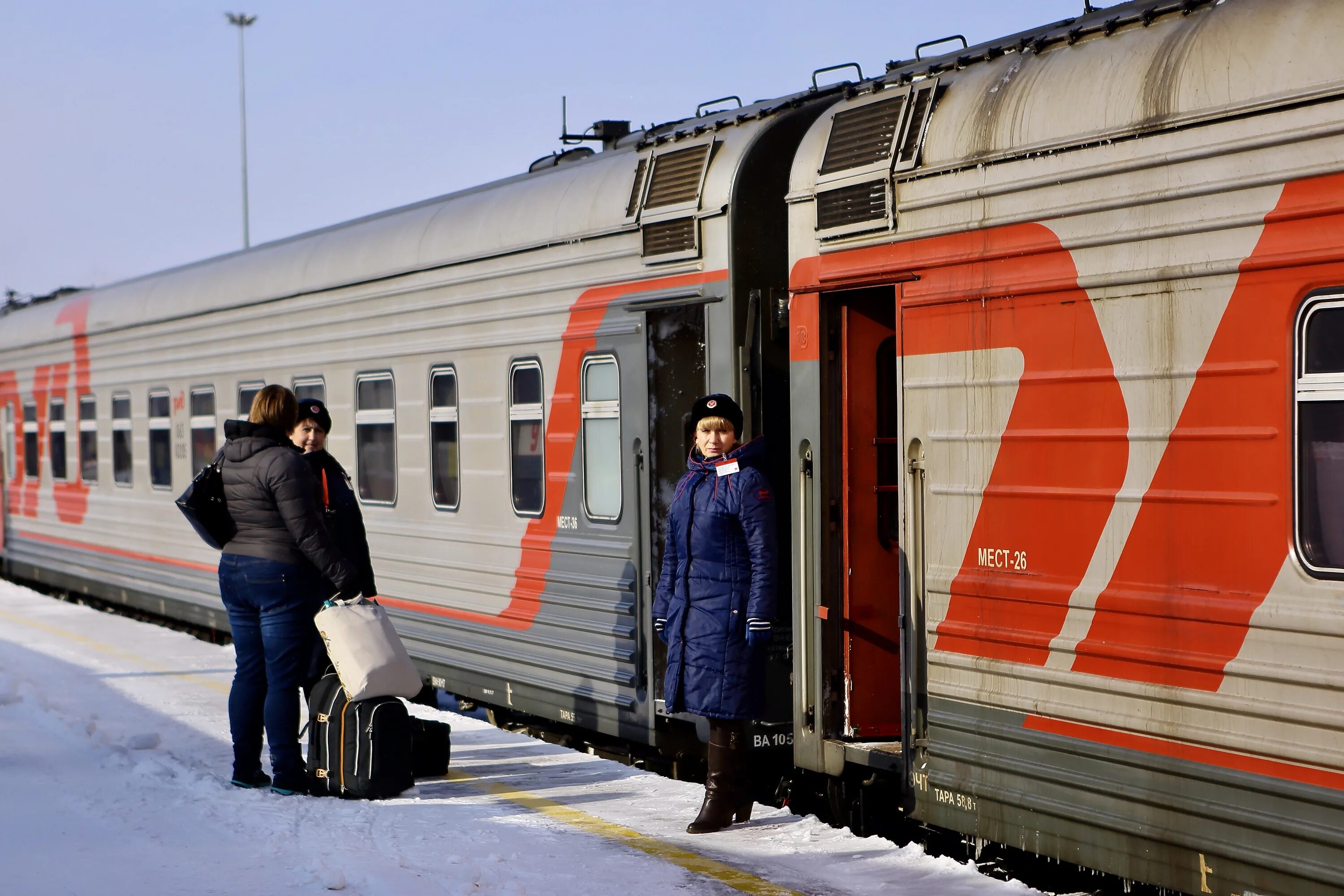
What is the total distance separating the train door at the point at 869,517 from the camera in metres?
6.46

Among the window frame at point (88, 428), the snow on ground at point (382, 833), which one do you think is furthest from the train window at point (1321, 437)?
the window frame at point (88, 428)

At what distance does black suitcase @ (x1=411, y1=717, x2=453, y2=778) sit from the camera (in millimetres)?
7121

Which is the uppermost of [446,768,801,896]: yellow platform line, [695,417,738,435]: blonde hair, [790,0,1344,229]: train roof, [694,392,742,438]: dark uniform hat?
[790,0,1344,229]: train roof

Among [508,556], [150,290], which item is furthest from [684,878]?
[150,290]

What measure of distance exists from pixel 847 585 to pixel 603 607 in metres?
2.12

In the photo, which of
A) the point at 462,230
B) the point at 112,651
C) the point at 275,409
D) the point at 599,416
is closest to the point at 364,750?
the point at 275,409

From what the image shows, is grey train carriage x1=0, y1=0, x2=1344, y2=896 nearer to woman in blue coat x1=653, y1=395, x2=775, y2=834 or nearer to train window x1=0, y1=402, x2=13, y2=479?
woman in blue coat x1=653, y1=395, x2=775, y2=834

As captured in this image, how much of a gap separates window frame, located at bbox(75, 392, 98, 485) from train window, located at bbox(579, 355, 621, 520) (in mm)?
10100

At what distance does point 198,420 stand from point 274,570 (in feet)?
25.3

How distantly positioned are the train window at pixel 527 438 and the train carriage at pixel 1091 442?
2.58m

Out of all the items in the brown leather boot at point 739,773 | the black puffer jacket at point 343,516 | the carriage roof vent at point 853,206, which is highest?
the carriage roof vent at point 853,206

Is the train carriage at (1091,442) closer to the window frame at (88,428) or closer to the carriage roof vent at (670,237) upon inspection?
the carriage roof vent at (670,237)

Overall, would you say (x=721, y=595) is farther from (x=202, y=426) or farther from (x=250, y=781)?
(x=202, y=426)

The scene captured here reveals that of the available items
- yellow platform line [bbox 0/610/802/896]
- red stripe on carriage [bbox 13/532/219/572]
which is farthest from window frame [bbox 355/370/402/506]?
yellow platform line [bbox 0/610/802/896]
